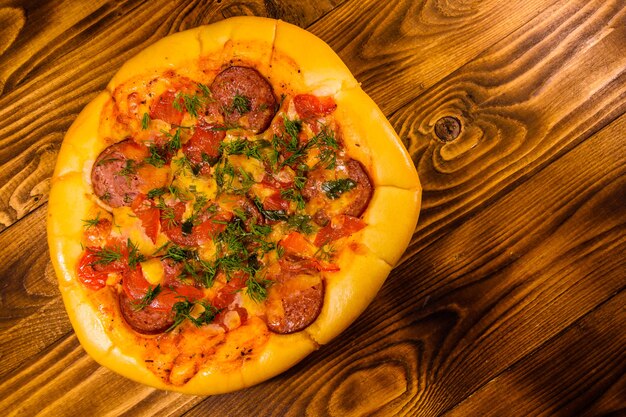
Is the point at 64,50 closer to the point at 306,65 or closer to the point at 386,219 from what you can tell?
the point at 306,65

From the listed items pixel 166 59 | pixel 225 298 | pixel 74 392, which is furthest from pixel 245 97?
pixel 74 392

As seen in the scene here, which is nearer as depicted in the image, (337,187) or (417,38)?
(337,187)

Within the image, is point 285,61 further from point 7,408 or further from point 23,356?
point 7,408

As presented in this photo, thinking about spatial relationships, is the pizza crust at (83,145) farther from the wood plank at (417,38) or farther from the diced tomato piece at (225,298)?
the wood plank at (417,38)

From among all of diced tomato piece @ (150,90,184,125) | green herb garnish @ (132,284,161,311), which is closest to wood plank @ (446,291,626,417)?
green herb garnish @ (132,284,161,311)

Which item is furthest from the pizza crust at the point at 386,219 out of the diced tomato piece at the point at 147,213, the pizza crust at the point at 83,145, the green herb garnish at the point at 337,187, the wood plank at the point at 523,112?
the pizza crust at the point at 83,145

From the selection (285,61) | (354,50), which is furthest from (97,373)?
(354,50)
